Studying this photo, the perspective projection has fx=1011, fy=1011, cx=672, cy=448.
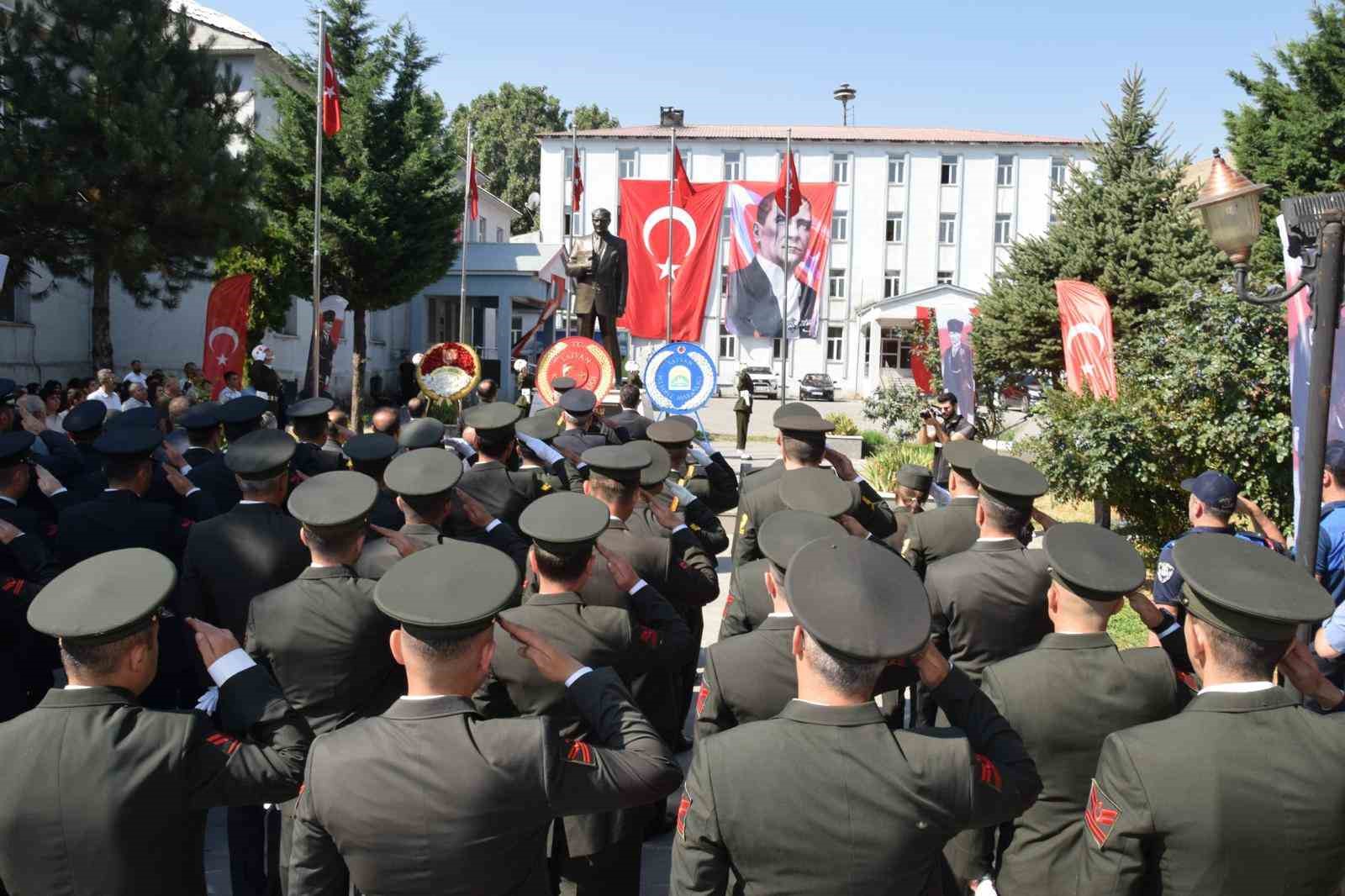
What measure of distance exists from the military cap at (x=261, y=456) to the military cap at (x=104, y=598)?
165 cm

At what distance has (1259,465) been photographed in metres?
9.38

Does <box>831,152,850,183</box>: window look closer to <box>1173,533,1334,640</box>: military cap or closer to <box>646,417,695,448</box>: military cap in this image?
<box>646,417,695,448</box>: military cap

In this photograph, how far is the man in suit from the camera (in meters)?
13.8

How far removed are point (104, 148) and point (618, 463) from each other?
1754 centimetres

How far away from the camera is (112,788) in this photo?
7.11 ft

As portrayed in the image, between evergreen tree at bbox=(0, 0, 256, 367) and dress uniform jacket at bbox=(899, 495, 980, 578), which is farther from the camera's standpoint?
evergreen tree at bbox=(0, 0, 256, 367)

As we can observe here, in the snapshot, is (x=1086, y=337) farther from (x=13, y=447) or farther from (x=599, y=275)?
(x=13, y=447)

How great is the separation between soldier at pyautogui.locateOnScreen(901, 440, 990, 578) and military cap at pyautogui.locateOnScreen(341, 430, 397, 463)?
8.74 ft

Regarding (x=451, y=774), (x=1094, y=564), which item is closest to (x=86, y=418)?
(x=451, y=774)

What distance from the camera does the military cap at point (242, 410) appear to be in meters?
5.46

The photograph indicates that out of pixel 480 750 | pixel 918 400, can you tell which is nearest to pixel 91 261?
pixel 918 400

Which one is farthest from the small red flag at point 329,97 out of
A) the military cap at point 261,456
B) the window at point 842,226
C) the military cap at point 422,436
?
the window at point 842,226

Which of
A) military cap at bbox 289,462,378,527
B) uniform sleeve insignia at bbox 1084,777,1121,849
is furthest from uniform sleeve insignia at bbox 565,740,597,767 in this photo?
military cap at bbox 289,462,378,527

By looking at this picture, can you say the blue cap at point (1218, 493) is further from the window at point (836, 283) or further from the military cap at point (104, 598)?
the window at point (836, 283)
